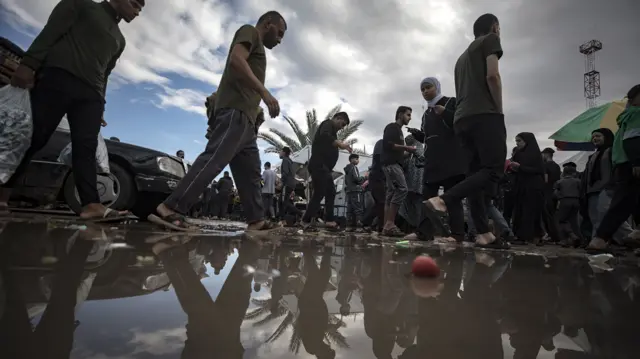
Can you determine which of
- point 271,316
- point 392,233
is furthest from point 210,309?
point 392,233

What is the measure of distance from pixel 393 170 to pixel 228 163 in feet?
8.63

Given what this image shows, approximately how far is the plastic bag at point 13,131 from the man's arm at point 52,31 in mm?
371

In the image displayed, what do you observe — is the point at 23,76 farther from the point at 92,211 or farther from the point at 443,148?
the point at 443,148

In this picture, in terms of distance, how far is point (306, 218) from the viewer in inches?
213

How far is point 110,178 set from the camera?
4344mm

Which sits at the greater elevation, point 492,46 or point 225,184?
point 492,46

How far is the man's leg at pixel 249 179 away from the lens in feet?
10.8

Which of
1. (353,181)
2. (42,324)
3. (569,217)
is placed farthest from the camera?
(353,181)

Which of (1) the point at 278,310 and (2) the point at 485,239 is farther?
(2) the point at 485,239

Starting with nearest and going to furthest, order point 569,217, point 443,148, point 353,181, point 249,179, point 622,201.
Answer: point 249,179 → point 622,201 → point 443,148 → point 569,217 → point 353,181

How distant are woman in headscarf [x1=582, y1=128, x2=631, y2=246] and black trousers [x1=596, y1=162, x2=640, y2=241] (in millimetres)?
832

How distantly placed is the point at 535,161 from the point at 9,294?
582cm

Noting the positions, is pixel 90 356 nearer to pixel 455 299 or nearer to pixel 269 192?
pixel 455 299

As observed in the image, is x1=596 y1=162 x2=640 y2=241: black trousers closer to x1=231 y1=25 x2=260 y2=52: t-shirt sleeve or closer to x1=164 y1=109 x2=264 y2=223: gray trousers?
x1=164 y1=109 x2=264 y2=223: gray trousers
